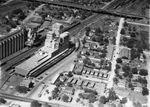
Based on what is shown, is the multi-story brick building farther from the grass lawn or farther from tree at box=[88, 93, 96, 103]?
the grass lawn

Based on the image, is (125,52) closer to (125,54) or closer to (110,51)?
(125,54)

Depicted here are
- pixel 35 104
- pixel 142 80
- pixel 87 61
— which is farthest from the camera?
pixel 87 61

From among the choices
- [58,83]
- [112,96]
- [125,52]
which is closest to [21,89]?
[58,83]

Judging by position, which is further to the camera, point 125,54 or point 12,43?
point 125,54

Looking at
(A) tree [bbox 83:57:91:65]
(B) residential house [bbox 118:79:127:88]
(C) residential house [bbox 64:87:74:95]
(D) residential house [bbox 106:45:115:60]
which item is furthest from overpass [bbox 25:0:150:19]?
(C) residential house [bbox 64:87:74:95]

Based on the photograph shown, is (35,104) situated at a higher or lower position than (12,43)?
lower

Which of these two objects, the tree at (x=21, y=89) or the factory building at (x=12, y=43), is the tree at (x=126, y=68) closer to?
the tree at (x=21, y=89)

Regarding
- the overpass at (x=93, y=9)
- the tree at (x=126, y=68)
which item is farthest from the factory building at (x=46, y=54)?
the overpass at (x=93, y=9)
